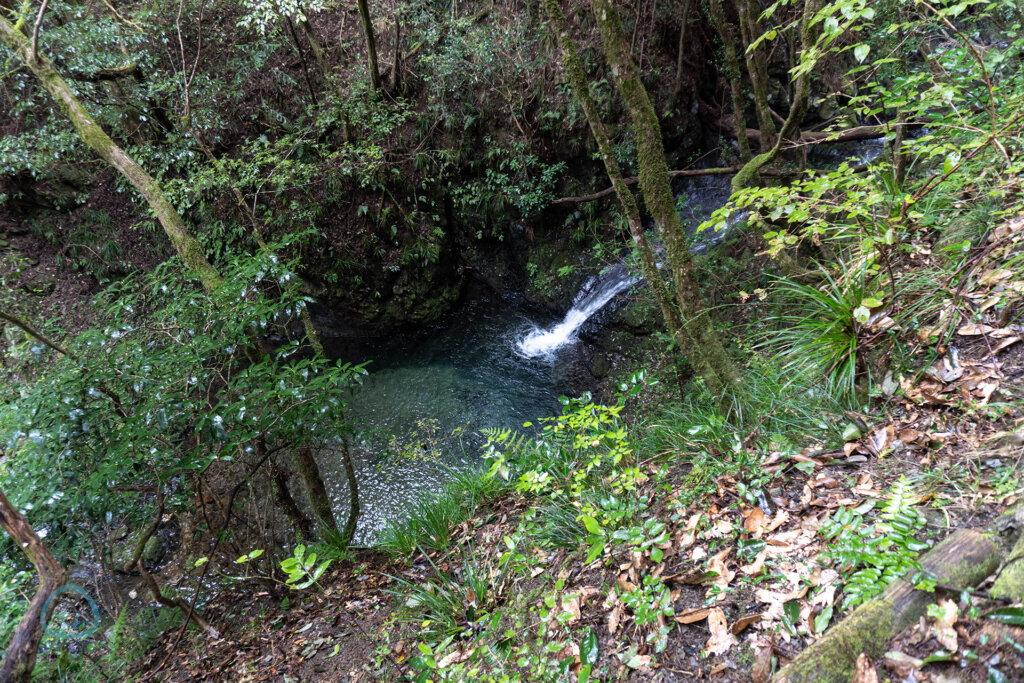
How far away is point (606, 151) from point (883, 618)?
9.85 ft

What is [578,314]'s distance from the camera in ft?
27.4

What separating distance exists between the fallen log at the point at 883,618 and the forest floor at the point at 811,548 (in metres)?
0.04

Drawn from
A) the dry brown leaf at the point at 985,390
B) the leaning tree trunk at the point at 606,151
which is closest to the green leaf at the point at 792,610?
the dry brown leaf at the point at 985,390

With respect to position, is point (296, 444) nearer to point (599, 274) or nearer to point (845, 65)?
point (599, 274)

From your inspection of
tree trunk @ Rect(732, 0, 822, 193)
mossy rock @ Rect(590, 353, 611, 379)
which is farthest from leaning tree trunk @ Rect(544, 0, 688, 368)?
mossy rock @ Rect(590, 353, 611, 379)

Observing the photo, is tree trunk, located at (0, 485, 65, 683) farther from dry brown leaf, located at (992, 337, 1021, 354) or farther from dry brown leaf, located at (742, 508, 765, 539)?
dry brown leaf, located at (992, 337, 1021, 354)

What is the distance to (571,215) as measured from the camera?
28.6ft

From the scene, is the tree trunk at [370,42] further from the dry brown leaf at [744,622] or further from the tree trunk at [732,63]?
the dry brown leaf at [744,622]

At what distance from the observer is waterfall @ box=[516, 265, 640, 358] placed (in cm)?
787

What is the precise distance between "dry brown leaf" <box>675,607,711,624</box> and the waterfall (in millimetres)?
5755

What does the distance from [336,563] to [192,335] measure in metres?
2.49

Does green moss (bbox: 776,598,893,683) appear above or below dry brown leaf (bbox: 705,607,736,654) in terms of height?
above

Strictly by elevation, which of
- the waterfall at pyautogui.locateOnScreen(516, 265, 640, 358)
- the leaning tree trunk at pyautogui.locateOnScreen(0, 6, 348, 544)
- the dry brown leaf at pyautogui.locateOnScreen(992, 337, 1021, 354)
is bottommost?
the waterfall at pyautogui.locateOnScreen(516, 265, 640, 358)

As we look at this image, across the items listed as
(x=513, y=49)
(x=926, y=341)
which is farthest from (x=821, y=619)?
(x=513, y=49)
